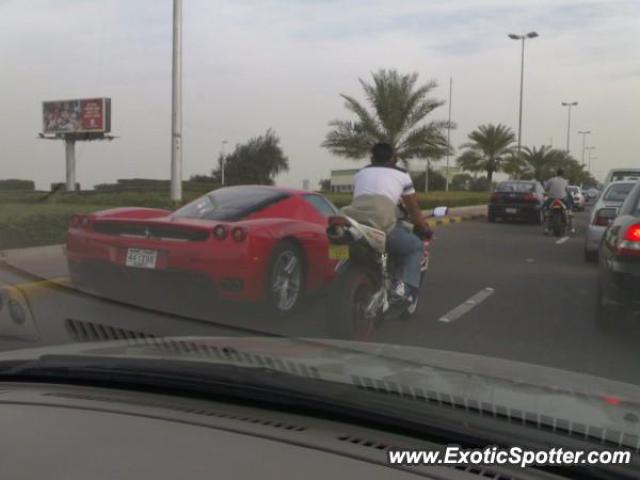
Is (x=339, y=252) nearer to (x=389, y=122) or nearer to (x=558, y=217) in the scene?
(x=558, y=217)

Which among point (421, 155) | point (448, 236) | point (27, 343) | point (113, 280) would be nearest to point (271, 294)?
point (113, 280)

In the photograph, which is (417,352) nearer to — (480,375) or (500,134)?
(480,375)

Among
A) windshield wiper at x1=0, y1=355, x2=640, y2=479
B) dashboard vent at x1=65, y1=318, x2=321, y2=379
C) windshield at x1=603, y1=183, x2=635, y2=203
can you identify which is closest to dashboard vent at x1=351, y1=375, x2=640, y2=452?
windshield wiper at x1=0, y1=355, x2=640, y2=479

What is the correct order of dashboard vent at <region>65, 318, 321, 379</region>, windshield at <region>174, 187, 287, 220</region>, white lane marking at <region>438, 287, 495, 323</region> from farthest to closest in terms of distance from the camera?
1. white lane marking at <region>438, 287, 495, 323</region>
2. windshield at <region>174, 187, 287, 220</region>
3. dashboard vent at <region>65, 318, 321, 379</region>

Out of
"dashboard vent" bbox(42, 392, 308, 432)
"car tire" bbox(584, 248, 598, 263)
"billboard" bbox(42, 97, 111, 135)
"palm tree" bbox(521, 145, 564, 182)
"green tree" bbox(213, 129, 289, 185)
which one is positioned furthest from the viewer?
"palm tree" bbox(521, 145, 564, 182)

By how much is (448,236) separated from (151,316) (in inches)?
483

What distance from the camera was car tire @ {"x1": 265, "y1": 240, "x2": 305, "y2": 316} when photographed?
6189mm

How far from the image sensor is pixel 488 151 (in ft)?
127

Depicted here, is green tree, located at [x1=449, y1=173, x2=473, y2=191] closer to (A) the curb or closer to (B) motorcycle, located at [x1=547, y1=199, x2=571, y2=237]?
(A) the curb

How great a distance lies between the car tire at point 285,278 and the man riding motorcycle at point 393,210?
2.63 feet

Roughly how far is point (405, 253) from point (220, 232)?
1530 millimetres

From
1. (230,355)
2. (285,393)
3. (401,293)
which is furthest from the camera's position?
(401,293)

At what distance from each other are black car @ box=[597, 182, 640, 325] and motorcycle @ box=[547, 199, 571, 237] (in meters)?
10.5

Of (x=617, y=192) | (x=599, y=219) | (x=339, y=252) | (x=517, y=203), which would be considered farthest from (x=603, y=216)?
(x=517, y=203)
